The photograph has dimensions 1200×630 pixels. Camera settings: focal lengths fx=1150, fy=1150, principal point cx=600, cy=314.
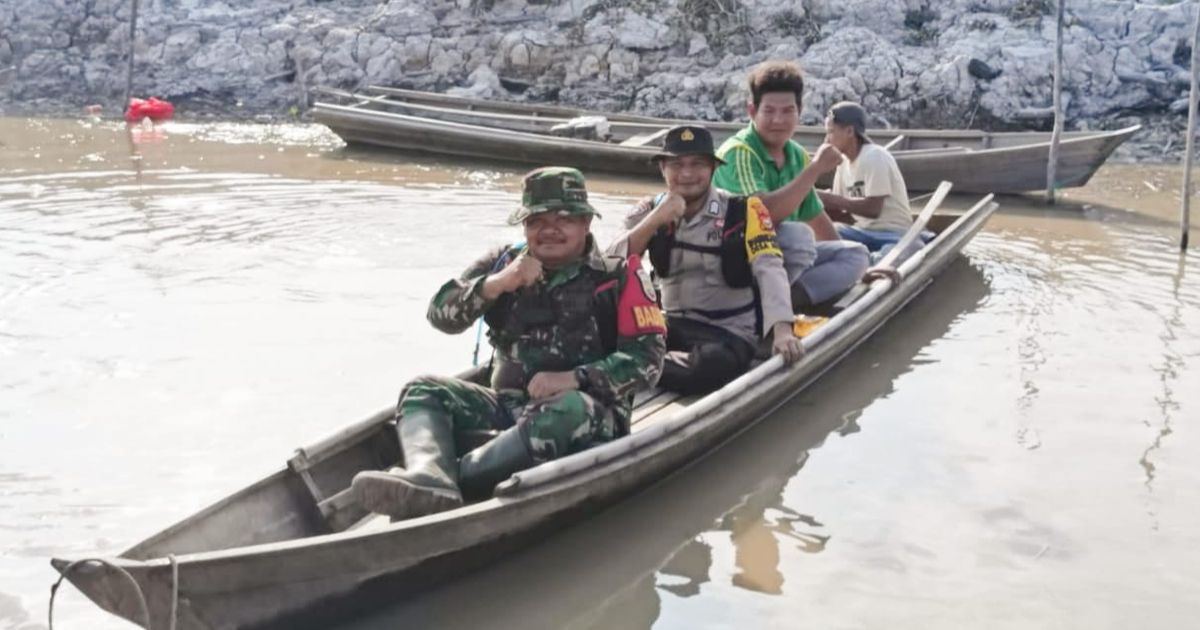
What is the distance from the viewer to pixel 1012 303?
25.9 feet

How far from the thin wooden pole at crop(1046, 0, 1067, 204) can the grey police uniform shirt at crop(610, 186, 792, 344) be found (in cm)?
712

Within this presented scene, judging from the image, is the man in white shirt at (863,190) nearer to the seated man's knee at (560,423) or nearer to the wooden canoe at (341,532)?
the wooden canoe at (341,532)

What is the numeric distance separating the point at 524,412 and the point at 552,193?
810 mm

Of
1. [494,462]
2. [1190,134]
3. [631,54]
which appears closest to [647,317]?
[494,462]

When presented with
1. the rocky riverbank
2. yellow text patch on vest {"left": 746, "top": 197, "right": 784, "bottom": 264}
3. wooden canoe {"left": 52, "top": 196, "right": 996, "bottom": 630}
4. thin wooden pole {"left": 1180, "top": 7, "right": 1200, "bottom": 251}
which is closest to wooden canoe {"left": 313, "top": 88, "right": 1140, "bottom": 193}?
thin wooden pole {"left": 1180, "top": 7, "right": 1200, "bottom": 251}

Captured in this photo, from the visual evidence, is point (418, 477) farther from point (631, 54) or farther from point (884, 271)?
point (631, 54)

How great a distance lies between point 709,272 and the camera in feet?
17.3

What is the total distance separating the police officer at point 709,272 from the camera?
4922 millimetres

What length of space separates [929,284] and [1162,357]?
6.57 ft

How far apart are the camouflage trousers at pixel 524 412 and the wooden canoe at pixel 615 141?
8.18 meters

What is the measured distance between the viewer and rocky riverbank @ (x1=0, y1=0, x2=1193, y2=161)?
15.9 meters

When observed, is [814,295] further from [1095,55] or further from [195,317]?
[1095,55]

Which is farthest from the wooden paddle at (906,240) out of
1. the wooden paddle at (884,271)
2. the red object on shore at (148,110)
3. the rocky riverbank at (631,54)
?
the red object on shore at (148,110)

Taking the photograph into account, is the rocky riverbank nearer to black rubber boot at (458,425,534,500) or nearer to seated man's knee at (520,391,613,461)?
seated man's knee at (520,391,613,461)
